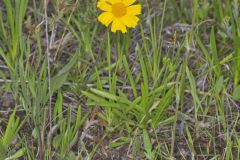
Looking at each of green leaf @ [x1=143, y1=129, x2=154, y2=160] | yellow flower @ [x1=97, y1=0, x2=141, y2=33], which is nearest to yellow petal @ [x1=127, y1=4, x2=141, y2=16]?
yellow flower @ [x1=97, y1=0, x2=141, y2=33]

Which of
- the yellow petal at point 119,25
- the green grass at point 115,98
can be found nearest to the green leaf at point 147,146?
the green grass at point 115,98

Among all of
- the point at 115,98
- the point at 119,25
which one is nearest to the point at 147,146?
the point at 115,98

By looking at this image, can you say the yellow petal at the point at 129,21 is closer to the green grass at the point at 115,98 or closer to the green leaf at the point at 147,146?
the green grass at the point at 115,98

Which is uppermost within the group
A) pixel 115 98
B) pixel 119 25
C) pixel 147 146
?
pixel 119 25

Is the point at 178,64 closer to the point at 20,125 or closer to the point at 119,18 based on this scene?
the point at 119,18

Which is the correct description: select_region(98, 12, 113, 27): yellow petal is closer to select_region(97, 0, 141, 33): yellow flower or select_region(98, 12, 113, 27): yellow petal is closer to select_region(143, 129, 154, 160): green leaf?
select_region(97, 0, 141, 33): yellow flower

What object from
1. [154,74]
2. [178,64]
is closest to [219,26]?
[178,64]

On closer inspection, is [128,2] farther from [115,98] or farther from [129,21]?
[115,98]
